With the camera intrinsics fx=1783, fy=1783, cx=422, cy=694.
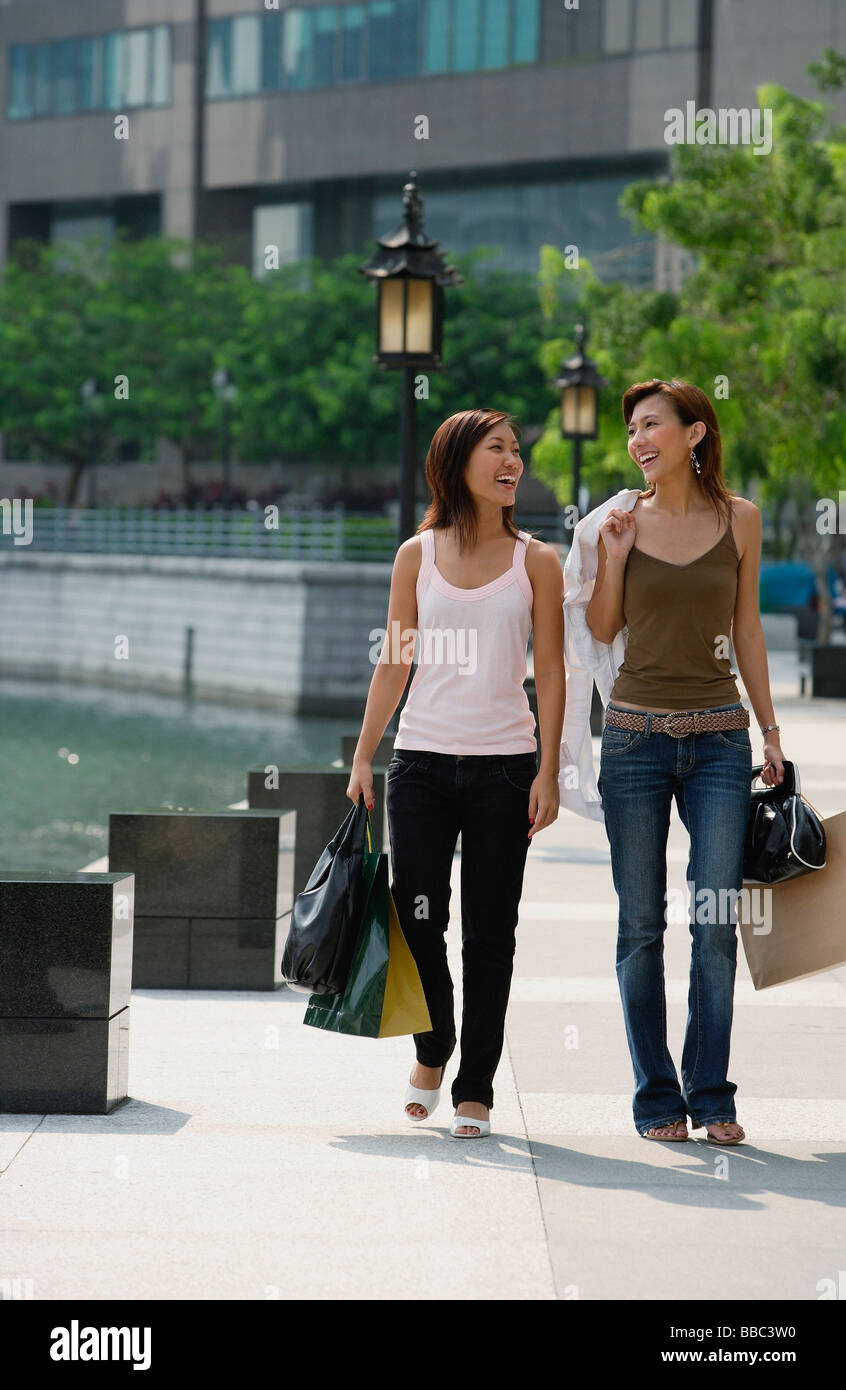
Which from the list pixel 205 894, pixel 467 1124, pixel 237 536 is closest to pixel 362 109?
pixel 237 536

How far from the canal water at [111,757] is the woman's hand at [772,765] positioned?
5492 millimetres

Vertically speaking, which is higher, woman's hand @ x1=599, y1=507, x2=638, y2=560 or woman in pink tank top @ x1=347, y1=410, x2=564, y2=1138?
woman's hand @ x1=599, y1=507, x2=638, y2=560

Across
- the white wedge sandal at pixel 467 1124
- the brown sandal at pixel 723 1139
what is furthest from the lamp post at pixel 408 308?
the brown sandal at pixel 723 1139

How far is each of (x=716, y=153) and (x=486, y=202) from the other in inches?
1195

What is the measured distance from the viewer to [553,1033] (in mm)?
6184

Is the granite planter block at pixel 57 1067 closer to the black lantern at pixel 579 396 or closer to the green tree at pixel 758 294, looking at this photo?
the black lantern at pixel 579 396

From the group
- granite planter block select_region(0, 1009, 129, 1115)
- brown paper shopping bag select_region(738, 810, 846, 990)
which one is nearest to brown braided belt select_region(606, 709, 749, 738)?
brown paper shopping bag select_region(738, 810, 846, 990)

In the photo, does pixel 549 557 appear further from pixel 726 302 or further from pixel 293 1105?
pixel 726 302

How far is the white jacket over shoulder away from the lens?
4719 mm

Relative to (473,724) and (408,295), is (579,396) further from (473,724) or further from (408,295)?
(473,724)

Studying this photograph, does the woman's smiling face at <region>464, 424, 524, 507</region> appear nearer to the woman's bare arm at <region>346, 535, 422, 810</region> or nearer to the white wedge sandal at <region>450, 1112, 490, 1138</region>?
the woman's bare arm at <region>346, 535, 422, 810</region>

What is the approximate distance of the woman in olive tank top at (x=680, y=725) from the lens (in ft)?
15.1

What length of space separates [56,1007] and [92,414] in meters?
44.4

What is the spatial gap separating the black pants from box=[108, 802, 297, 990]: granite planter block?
204 centimetres
